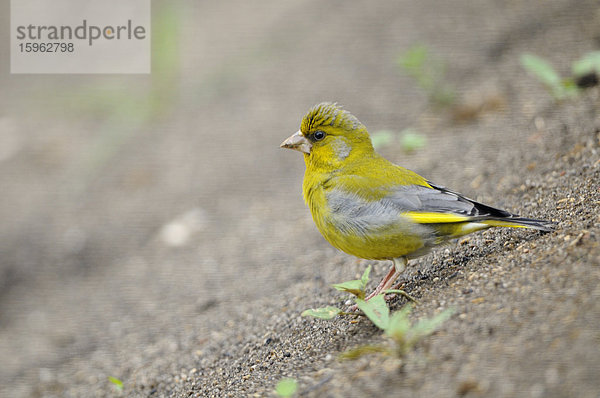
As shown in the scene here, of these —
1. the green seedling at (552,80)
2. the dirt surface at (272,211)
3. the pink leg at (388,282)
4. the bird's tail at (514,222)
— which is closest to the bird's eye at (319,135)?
the pink leg at (388,282)

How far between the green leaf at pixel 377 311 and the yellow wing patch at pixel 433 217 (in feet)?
1.82

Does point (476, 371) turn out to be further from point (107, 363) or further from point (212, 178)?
point (212, 178)

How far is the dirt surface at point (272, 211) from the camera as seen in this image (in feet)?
8.54

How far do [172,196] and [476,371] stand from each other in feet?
16.7

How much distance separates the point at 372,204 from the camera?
342cm

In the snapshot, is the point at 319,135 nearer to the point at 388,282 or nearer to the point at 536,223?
the point at 388,282

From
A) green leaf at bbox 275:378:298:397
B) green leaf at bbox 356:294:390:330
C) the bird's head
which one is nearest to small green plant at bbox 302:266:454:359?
green leaf at bbox 356:294:390:330

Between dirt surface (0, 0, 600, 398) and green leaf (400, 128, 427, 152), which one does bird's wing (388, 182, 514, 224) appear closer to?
dirt surface (0, 0, 600, 398)

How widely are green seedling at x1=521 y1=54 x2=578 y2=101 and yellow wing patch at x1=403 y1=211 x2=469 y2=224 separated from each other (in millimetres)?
2480

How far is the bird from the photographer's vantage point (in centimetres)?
329

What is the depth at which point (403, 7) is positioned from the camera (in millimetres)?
7781

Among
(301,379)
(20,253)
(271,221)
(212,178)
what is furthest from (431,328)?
(20,253)

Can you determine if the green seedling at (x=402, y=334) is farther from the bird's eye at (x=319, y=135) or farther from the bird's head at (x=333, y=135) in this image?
the bird's eye at (x=319, y=135)

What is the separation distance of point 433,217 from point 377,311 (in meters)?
0.72
